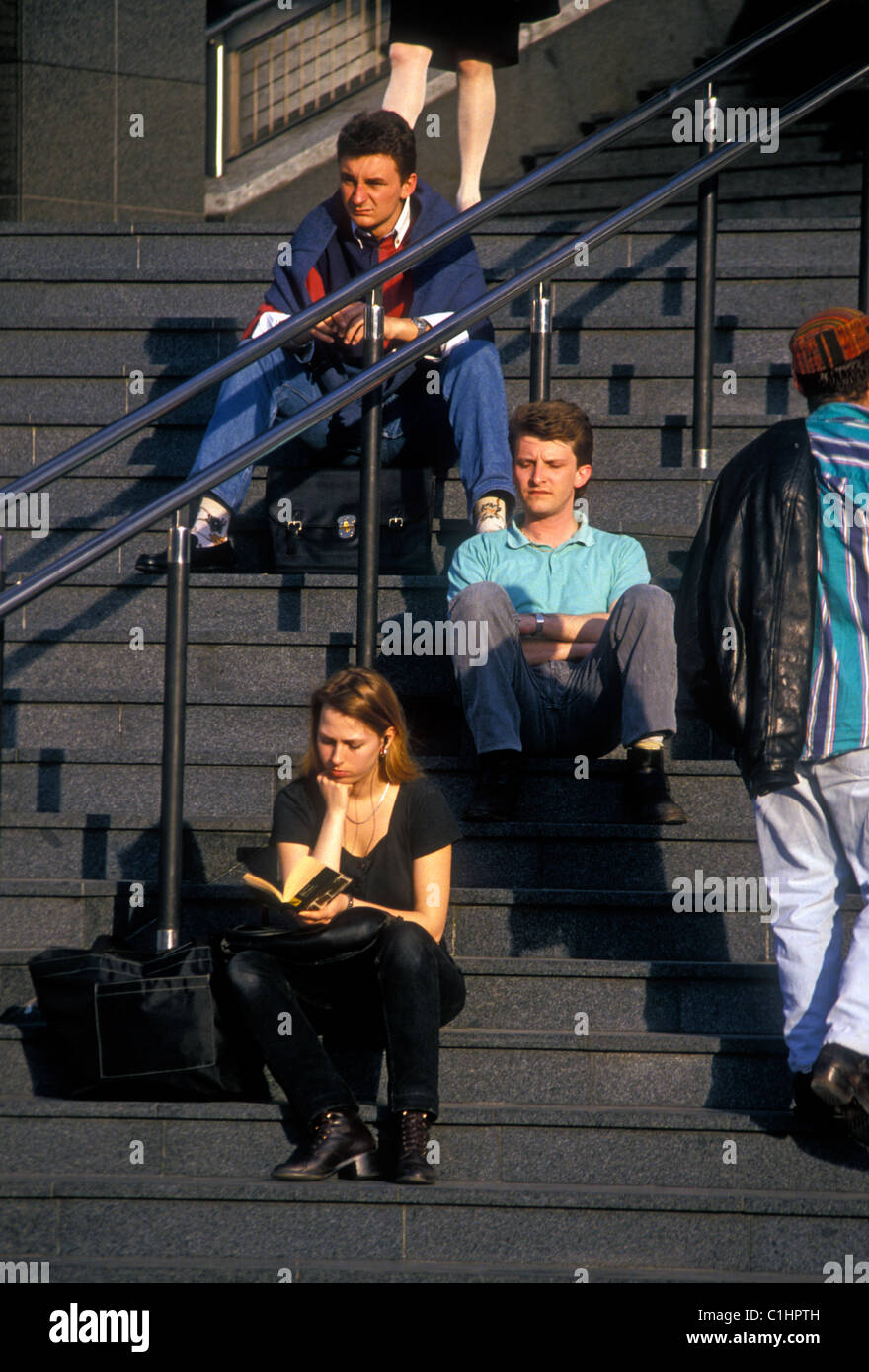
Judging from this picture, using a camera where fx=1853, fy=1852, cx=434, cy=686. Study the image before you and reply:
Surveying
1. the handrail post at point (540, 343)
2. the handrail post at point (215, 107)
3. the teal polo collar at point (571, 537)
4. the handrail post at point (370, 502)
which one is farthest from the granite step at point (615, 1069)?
the handrail post at point (215, 107)

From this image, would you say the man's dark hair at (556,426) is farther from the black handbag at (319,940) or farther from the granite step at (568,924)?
the black handbag at (319,940)

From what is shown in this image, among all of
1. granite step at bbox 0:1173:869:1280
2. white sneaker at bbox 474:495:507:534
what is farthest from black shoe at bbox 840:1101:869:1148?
white sneaker at bbox 474:495:507:534

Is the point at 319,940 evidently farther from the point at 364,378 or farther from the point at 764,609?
the point at 364,378

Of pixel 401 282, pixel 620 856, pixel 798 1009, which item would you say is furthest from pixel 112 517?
pixel 798 1009

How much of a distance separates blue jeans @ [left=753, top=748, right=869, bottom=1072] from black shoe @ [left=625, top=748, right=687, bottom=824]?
587 mm

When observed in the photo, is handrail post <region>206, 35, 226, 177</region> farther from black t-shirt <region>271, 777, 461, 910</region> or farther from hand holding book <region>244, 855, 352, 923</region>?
hand holding book <region>244, 855, 352, 923</region>

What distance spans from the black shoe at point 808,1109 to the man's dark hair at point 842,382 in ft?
4.71

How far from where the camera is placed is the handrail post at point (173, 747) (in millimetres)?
4281

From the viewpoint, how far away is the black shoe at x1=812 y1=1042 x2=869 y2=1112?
362cm

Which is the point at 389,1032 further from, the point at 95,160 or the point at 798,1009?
the point at 95,160

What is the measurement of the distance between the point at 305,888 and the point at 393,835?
28 cm

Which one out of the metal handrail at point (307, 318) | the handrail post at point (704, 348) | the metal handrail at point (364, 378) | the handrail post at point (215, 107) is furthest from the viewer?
the handrail post at point (215, 107)

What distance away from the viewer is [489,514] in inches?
211
